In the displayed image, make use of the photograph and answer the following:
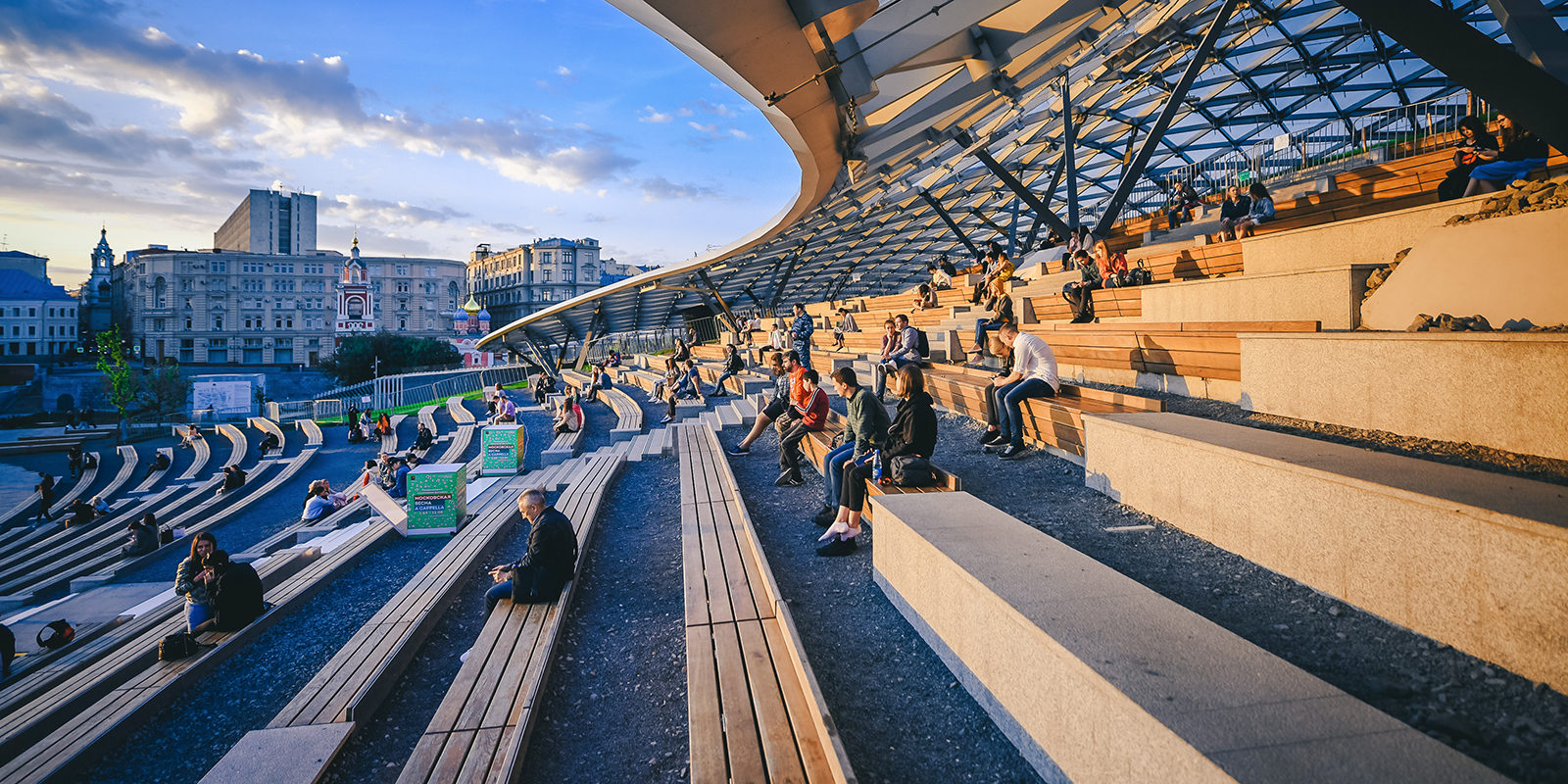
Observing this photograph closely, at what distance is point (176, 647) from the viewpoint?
5.36m

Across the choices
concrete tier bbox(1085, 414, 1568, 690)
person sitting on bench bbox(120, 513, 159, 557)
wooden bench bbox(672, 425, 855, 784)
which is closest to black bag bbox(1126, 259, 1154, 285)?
concrete tier bbox(1085, 414, 1568, 690)

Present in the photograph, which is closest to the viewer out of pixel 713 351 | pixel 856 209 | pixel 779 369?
pixel 779 369

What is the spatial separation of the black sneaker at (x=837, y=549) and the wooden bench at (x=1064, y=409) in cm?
211

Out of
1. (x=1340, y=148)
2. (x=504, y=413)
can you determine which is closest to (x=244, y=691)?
(x=504, y=413)

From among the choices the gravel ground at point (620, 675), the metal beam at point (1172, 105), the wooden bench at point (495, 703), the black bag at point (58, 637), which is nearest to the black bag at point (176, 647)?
the wooden bench at point (495, 703)

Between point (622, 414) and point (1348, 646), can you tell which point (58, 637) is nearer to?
point (622, 414)

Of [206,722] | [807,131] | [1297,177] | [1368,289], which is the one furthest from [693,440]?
[1297,177]

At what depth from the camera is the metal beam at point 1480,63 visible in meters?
3.75

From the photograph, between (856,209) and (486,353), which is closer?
(856,209)

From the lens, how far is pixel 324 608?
6.31 metres

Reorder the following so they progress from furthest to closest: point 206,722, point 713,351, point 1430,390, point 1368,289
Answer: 1. point 713,351
2. point 1368,289
3. point 206,722
4. point 1430,390

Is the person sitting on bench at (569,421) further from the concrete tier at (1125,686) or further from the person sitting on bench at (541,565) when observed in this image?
the concrete tier at (1125,686)

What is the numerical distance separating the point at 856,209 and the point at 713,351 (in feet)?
32.6

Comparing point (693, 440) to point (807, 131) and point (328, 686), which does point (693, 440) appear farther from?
point (328, 686)
